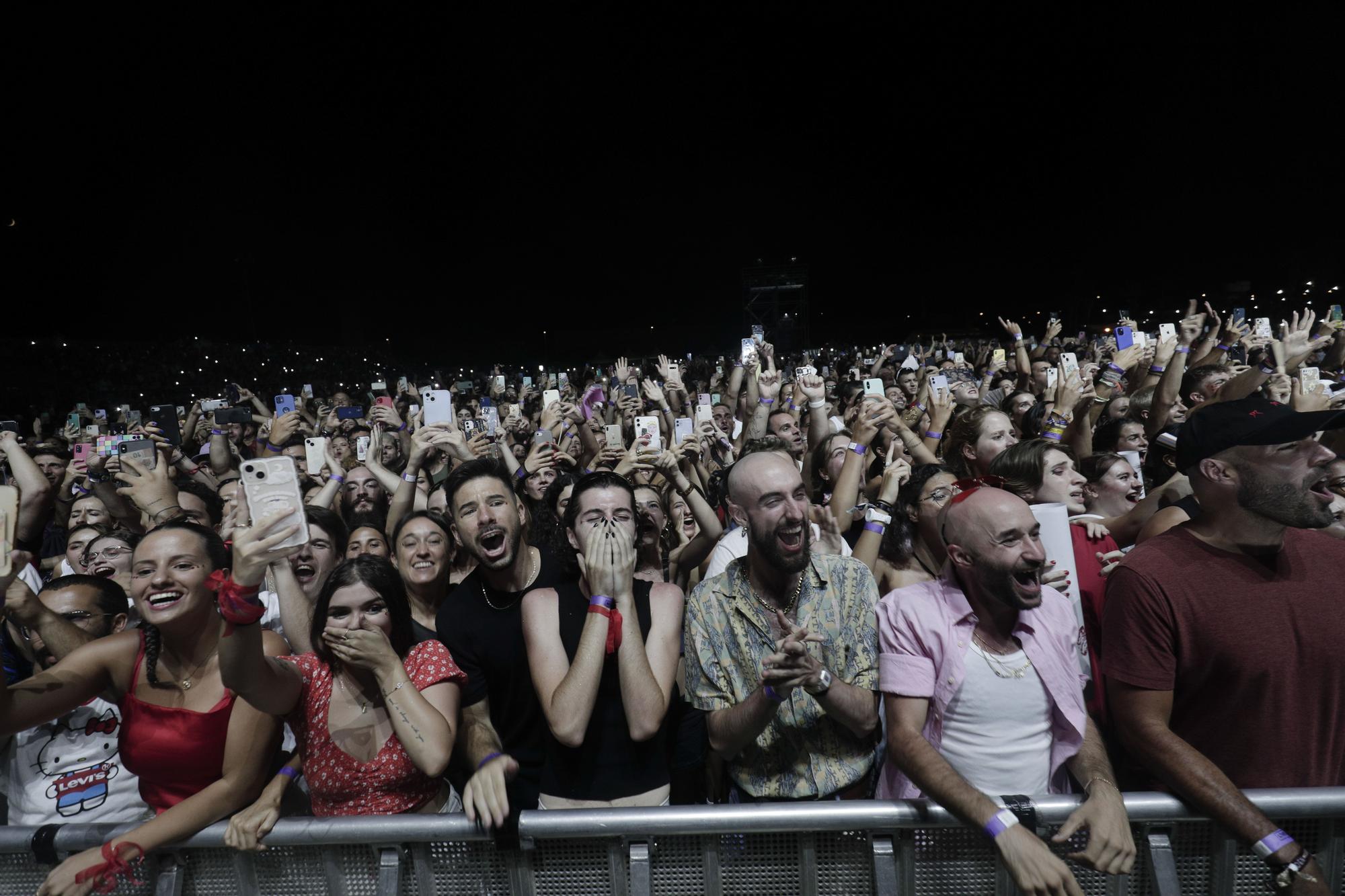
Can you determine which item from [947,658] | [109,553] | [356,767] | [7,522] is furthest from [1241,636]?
[109,553]

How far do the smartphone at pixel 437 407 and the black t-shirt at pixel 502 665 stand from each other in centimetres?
223

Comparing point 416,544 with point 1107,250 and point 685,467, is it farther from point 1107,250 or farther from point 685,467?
point 1107,250

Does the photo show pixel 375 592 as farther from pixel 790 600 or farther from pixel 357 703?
pixel 790 600

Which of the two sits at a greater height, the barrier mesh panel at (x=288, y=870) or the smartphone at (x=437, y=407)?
the smartphone at (x=437, y=407)

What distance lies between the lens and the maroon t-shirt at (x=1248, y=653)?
5.44 ft

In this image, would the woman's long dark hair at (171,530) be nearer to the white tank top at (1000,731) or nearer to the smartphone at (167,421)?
the white tank top at (1000,731)

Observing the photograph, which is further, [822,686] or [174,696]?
[174,696]

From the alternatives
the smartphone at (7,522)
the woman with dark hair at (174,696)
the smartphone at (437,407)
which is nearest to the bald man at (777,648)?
the woman with dark hair at (174,696)

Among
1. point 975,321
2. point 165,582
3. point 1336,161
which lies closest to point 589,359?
point 975,321

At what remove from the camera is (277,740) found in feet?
6.32

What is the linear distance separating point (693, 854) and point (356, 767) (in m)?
0.98

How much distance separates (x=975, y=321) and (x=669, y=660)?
37213 mm

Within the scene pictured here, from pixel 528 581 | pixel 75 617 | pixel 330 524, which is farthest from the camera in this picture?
pixel 330 524

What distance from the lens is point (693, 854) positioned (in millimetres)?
1713
